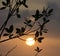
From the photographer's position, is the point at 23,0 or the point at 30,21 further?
the point at 30,21

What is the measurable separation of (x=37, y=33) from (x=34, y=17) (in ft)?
1.55

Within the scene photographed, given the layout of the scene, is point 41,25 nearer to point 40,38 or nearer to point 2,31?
point 40,38

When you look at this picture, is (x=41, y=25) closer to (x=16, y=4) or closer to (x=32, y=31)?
(x=32, y=31)

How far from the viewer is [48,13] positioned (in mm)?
6129

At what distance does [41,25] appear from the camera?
6160 millimetres

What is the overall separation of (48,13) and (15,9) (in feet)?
3.10

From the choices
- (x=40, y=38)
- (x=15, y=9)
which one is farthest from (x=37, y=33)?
(x=15, y=9)

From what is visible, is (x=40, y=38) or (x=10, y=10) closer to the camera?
(x=10, y=10)

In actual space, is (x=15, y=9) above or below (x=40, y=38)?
above

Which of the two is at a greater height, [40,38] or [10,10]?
[10,10]

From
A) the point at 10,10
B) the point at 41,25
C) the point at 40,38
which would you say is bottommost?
the point at 40,38

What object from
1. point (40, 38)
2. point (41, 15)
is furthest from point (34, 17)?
point (40, 38)

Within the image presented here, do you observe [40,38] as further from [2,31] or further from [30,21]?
[2,31]

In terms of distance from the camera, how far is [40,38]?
628 centimetres
